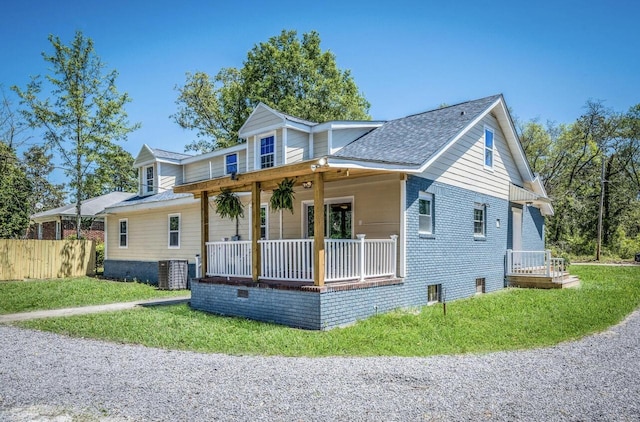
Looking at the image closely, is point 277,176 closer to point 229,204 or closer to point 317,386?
point 229,204

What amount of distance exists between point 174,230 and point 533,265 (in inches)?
555

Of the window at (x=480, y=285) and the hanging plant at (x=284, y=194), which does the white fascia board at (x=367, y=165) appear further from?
the window at (x=480, y=285)

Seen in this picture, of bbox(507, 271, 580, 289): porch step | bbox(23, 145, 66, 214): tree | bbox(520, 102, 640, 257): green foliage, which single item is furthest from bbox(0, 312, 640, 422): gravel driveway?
bbox(520, 102, 640, 257): green foliage

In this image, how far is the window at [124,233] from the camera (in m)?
21.3

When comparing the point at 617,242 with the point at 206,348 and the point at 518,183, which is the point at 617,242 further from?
the point at 206,348

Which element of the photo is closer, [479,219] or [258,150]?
[479,219]

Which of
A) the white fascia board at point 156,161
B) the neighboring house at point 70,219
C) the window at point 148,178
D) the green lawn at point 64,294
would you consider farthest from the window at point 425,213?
the neighboring house at point 70,219

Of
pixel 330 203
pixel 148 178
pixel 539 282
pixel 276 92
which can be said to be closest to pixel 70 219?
pixel 148 178

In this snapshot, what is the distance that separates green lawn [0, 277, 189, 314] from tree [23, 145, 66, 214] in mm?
18502

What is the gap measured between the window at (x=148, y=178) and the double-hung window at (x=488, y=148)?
15.1m

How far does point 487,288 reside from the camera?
14.4 metres

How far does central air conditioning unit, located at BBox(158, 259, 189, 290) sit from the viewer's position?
16562mm

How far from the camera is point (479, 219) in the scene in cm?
1447

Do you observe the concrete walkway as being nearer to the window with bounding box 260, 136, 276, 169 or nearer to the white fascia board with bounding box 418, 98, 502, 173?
the window with bounding box 260, 136, 276, 169
